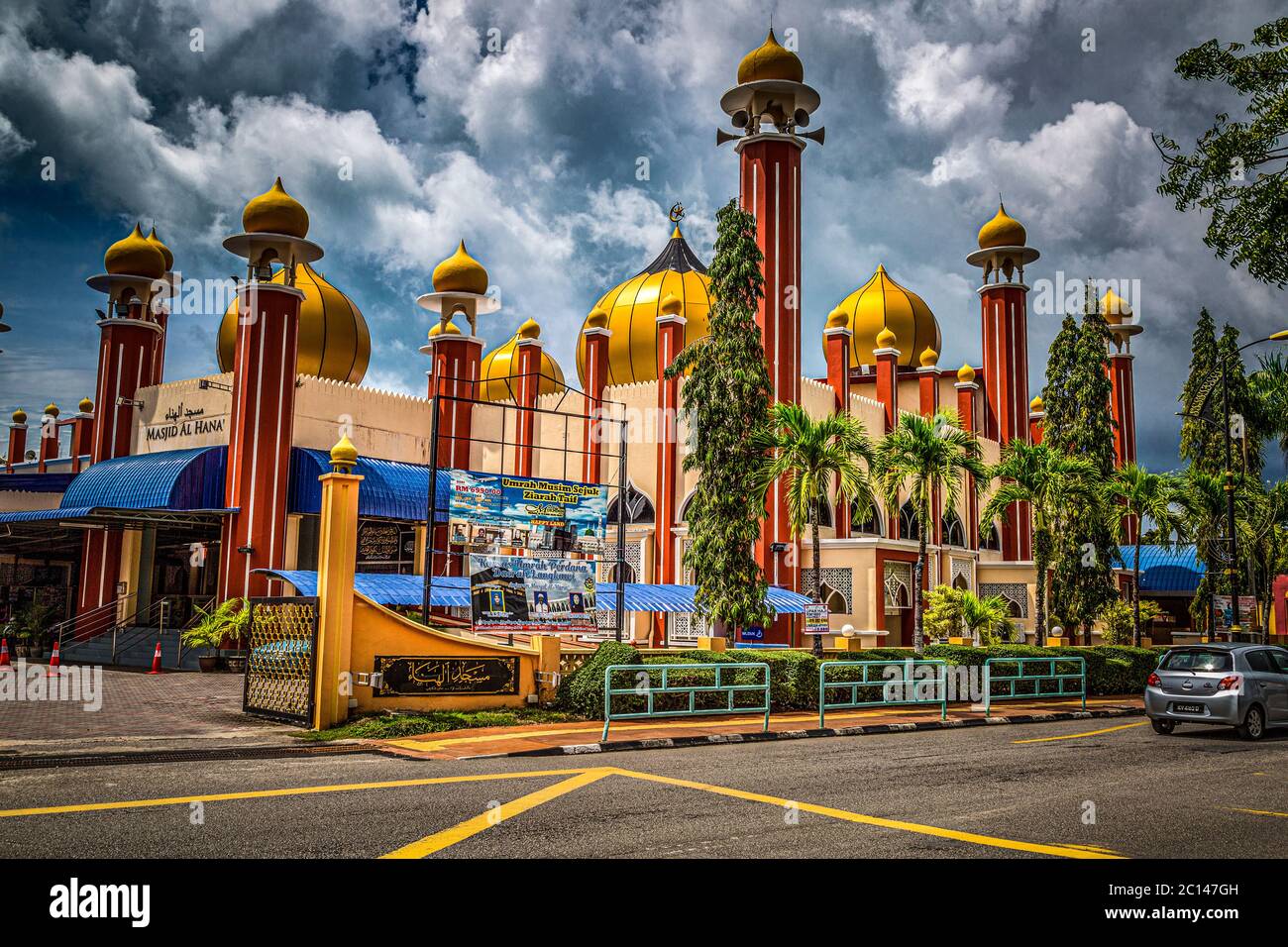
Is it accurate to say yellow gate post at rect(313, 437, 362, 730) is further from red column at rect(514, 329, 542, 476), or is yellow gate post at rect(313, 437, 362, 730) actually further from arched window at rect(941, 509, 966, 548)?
arched window at rect(941, 509, 966, 548)

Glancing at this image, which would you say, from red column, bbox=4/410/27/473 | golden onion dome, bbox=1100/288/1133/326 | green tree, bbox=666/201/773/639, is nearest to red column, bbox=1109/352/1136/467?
golden onion dome, bbox=1100/288/1133/326

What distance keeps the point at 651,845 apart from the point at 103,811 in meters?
4.60

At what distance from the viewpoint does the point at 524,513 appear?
20.1 metres

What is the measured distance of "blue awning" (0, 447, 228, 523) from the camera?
1140 inches

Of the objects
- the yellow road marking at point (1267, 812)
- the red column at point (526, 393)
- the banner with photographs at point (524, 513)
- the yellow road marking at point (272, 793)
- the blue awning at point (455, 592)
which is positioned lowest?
the yellow road marking at point (272, 793)

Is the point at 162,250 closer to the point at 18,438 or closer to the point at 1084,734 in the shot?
the point at 18,438

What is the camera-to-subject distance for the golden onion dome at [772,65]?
108 feet

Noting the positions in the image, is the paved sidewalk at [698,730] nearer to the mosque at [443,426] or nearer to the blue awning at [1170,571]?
the mosque at [443,426]

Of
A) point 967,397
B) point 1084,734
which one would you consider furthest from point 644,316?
point 1084,734

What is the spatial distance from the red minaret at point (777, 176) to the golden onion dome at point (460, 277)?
32.7 ft

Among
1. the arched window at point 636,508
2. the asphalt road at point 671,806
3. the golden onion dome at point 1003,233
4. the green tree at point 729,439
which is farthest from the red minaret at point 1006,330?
the asphalt road at point 671,806

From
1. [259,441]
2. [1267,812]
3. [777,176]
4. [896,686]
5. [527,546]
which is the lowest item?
[1267,812]

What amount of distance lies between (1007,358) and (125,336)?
33238 mm
